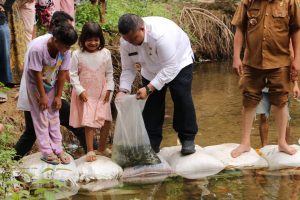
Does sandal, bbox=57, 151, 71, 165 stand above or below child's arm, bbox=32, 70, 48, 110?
below

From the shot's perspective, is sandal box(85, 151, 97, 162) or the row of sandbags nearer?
the row of sandbags

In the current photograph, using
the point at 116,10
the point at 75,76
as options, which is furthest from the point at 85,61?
the point at 116,10

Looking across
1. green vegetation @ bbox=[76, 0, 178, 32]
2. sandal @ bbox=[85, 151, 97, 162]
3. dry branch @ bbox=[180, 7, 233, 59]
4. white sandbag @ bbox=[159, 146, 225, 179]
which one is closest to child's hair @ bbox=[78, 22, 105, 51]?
sandal @ bbox=[85, 151, 97, 162]

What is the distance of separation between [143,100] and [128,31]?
0.65 meters

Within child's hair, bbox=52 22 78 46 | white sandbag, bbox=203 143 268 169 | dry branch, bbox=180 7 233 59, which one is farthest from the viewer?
dry branch, bbox=180 7 233 59

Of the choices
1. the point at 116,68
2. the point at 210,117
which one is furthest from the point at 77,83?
the point at 210,117

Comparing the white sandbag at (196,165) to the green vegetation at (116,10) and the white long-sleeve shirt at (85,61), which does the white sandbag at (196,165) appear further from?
the green vegetation at (116,10)

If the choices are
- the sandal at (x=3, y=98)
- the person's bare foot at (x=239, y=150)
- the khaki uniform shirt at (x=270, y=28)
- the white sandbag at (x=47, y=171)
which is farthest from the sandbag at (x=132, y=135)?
the sandal at (x=3, y=98)

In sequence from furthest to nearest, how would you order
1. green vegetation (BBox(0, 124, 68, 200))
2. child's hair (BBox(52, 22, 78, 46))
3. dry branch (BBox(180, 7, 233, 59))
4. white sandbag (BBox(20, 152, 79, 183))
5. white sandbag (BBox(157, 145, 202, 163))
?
dry branch (BBox(180, 7, 233, 59)), white sandbag (BBox(157, 145, 202, 163)), white sandbag (BBox(20, 152, 79, 183)), child's hair (BBox(52, 22, 78, 46)), green vegetation (BBox(0, 124, 68, 200))

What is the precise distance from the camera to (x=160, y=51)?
4195 millimetres

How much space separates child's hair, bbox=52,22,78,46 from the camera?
3.88 metres

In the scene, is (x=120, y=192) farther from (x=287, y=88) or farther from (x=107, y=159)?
(x=287, y=88)

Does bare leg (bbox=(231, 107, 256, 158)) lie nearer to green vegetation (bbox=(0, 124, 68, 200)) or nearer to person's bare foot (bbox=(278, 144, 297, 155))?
person's bare foot (bbox=(278, 144, 297, 155))

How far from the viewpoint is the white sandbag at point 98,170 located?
4.35m
